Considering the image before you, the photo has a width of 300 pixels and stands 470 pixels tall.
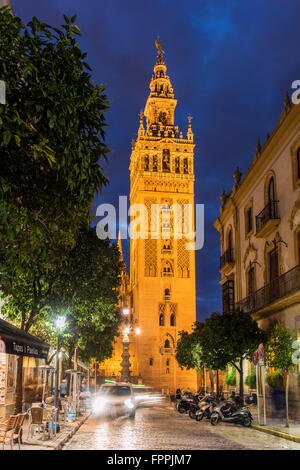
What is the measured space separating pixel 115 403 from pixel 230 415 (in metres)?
4.62

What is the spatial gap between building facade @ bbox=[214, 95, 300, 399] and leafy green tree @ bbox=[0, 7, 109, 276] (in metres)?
14.6

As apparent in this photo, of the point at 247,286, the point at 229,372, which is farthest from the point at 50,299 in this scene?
the point at 229,372

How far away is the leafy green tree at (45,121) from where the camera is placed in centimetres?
678

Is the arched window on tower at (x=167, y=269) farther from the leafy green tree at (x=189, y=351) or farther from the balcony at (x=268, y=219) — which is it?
the balcony at (x=268, y=219)

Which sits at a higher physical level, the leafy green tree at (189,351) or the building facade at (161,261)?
the building facade at (161,261)

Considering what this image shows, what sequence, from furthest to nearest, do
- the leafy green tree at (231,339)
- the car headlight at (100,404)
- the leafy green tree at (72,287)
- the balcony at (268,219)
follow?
the balcony at (268,219), the leafy green tree at (231,339), the car headlight at (100,404), the leafy green tree at (72,287)

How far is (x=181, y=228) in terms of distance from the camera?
69.1 meters

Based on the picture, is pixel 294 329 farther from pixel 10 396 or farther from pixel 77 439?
pixel 10 396

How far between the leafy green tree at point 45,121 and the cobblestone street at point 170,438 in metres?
6.94

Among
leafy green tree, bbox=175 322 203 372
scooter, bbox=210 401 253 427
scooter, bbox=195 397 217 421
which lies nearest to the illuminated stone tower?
leafy green tree, bbox=175 322 203 372

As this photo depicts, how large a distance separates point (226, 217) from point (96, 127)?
27.8 metres

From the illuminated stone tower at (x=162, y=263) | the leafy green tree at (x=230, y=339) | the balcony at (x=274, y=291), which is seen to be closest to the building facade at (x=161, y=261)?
the illuminated stone tower at (x=162, y=263)

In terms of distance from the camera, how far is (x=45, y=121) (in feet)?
23.6

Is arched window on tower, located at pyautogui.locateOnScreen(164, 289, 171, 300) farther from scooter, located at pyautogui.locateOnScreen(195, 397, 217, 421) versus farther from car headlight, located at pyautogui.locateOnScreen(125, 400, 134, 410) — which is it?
car headlight, located at pyautogui.locateOnScreen(125, 400, 134, 410)
